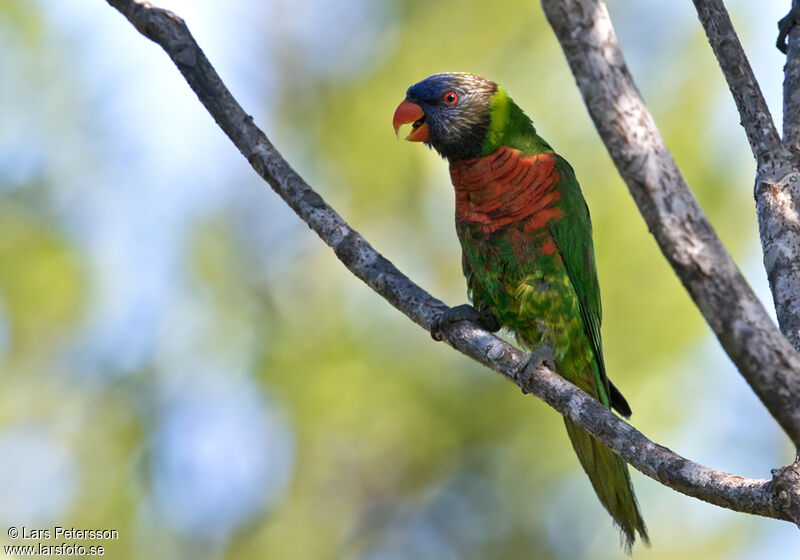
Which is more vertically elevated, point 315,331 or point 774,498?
point 315,331

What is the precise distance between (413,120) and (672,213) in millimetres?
2674

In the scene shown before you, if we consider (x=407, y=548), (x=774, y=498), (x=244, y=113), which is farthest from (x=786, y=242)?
(x=407, y=548)

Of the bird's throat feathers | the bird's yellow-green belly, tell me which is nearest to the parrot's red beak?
the bird's throat feathers

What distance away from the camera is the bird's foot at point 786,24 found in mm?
3115

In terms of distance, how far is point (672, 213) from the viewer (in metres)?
1.56

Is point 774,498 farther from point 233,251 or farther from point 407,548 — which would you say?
point 233,251

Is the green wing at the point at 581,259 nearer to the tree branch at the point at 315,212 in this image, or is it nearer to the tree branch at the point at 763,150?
the tree branch at the point at 315,212

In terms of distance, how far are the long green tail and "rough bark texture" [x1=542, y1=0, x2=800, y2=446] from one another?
1.77 m

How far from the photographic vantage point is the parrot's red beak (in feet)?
13.2

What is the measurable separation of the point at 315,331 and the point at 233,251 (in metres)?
1.16

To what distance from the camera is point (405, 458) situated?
6.17 m

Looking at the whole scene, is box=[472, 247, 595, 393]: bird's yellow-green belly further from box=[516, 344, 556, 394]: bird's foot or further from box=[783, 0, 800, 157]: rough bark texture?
box=[783, 0, 800, 157]: rough bark texture

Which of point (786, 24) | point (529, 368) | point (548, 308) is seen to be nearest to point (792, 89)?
point (786, 24)

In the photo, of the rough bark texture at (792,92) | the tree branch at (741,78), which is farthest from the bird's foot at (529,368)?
the rough bark texture at (792,92)
